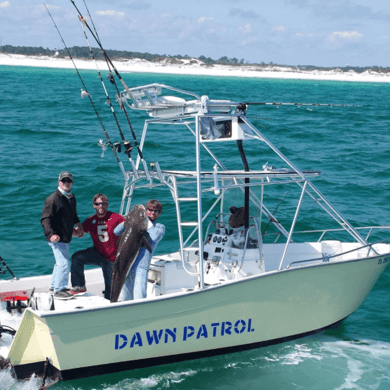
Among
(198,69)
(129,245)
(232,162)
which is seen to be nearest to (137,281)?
(129,245)

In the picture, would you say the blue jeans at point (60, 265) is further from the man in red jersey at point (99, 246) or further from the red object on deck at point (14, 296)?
the red object on deck at point (14, 296)

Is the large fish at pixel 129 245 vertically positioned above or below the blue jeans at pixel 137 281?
above

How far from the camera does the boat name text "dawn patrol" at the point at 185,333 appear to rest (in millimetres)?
6312

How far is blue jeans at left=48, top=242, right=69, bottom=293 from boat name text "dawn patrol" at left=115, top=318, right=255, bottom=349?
0.98 metres

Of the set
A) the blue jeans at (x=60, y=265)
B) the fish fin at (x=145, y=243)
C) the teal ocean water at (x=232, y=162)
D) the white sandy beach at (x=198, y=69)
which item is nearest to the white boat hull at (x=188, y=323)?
the teal ocean water at (x=232, y=162)

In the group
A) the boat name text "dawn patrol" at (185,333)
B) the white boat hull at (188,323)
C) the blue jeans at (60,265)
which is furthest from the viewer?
the blue jeans at (60,265)

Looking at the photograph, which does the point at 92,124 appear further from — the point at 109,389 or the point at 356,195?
the point at 109,389

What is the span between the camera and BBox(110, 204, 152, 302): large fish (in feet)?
20.8

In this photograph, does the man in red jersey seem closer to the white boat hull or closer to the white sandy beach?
the white boat hull

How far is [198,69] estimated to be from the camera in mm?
176750

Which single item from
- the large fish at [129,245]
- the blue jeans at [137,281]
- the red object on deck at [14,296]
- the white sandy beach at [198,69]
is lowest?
the red object on deck at [14,296]

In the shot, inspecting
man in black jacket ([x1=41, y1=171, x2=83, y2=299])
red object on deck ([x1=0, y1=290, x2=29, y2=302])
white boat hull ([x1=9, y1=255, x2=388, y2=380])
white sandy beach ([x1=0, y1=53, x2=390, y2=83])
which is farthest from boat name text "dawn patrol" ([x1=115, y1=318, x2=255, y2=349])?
white sandy beach ([x1=0, y1=53, x2=390, y2=83])

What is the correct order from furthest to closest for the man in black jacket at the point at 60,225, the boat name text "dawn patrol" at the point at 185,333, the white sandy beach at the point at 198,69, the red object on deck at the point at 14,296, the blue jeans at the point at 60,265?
the white sandy beach at the point at 198,69
the red object on deck at the point at 14,296
the blue jeans at the point at 60,265
the man in black jacket at the point at 60,225
the boat name text "dawn patrol" at the point at 185,333

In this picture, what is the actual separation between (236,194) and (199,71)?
170 metres
